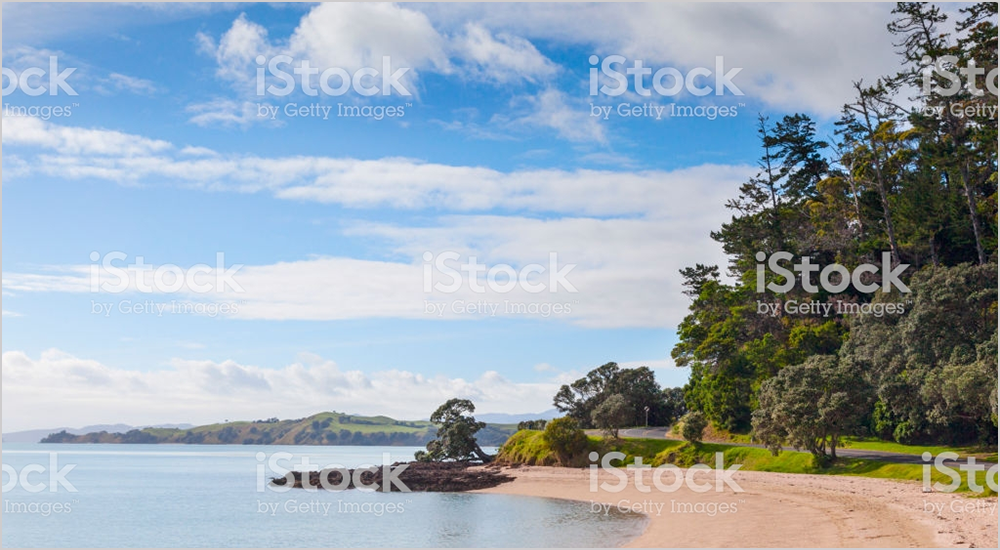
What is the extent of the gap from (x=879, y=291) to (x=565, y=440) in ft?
99.0

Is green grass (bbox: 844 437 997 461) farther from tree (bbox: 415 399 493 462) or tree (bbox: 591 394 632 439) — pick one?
tree (bbox: 415 399 493 462)

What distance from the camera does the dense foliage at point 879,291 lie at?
4691cm

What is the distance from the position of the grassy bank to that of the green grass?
16.7 ft

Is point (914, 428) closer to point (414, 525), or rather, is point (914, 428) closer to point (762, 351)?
point (762, 351)

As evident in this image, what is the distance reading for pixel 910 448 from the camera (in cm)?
5091

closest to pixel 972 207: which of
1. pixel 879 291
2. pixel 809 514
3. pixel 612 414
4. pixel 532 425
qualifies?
pixel 879 291

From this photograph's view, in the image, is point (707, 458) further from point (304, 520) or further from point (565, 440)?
point (304, 520)

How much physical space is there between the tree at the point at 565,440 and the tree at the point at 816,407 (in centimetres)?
2321

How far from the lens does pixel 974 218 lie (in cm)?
5397

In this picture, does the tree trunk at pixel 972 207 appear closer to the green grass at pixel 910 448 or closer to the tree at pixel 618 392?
the green grass at pixel 910 448

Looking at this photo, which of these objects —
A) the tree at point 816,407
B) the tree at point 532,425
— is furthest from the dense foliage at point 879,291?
the tree at point 532,425

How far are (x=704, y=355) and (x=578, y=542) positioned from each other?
45.2 meters

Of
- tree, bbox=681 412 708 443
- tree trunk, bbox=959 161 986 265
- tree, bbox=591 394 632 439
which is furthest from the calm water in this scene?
tree trunk, bbox=959 161 986 265

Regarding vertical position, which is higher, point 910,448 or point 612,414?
point 612,414
